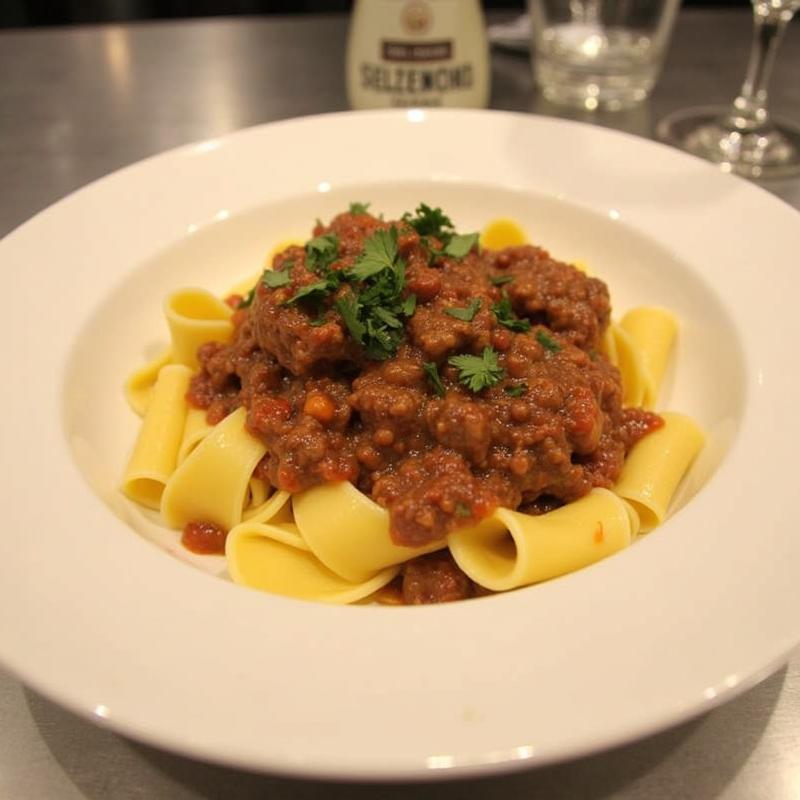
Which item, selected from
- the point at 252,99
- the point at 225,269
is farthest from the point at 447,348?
the point at 252,99

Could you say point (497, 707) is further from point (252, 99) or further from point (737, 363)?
point (252, 99)

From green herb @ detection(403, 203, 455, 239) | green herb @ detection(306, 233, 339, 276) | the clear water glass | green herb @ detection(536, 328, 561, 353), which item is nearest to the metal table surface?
the clear water glass

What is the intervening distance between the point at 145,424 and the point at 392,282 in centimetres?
128

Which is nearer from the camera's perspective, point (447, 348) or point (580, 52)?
point (447, 348)

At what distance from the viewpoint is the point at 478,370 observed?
10.3 feet

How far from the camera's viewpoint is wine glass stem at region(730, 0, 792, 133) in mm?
5246

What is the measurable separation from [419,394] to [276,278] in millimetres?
722

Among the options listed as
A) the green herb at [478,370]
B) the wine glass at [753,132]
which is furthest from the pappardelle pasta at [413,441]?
the wine glass at [753,132]

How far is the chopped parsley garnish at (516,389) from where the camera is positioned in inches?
125

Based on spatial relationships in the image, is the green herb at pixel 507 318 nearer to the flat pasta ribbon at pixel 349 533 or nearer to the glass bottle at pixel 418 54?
the flat pasta ribbon at pixel 349 533

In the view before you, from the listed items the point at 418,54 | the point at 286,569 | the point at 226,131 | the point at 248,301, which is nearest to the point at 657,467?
the point at 286,569

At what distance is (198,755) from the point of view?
201 cm

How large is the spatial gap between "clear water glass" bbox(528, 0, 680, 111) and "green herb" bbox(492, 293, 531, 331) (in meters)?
3.52

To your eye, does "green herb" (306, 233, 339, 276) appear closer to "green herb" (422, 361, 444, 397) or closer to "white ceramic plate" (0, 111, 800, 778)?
"green herb" (422, 361, 444, 397)
